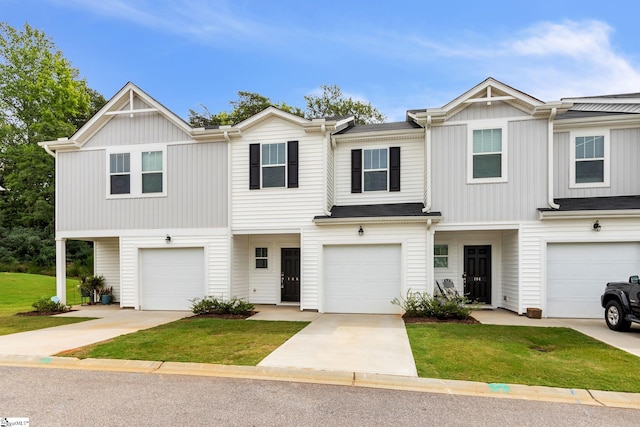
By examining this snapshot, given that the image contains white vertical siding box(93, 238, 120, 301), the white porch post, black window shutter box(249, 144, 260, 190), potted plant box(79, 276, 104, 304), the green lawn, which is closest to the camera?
the green lawn

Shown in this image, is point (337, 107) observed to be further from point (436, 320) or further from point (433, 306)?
point (436, 320)

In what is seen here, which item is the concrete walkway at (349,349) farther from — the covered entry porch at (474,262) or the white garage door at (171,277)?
the white garage door at (171,277)

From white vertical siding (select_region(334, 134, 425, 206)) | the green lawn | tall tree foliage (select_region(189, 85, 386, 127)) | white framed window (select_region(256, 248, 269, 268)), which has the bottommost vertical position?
the green lawn

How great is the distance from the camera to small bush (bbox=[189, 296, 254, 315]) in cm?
1129

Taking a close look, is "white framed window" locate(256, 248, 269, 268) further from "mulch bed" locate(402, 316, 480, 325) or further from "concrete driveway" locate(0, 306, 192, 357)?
"mulch bed" locate(402, 316, 480, 325)

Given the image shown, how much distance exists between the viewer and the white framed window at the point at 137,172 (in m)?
12.8

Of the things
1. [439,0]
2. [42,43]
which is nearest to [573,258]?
[439,0]

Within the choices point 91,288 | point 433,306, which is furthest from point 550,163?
point 91,288

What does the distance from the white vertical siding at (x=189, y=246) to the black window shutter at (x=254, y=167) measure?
178 centimetres

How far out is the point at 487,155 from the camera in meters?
11.2

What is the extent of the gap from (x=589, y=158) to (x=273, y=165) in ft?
31.7

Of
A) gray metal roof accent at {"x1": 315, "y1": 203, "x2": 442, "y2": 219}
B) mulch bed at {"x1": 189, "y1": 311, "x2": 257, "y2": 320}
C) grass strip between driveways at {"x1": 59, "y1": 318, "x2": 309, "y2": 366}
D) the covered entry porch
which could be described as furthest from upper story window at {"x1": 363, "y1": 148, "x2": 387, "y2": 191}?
mulch bed at {"x1": 189, "y1": 311, "x2": 257, "y2": 320}

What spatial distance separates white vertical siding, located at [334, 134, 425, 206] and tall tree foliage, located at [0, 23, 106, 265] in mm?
27475

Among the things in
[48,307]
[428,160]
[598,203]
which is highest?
[428,160]
